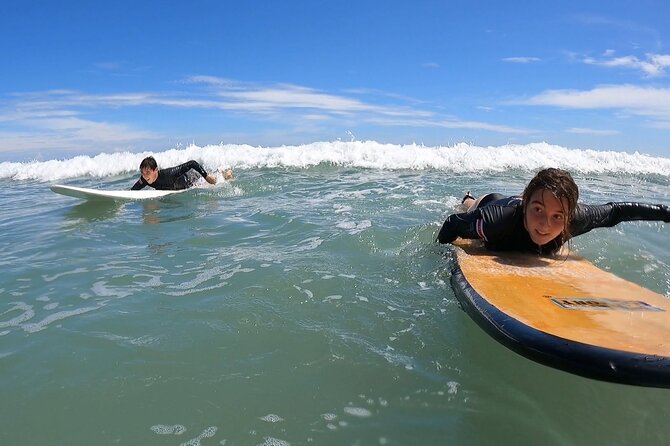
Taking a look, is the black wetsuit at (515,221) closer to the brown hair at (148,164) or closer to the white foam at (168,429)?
the white foam at (168,429)

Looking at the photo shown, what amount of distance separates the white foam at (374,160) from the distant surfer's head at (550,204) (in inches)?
431

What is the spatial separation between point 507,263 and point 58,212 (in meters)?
7.27

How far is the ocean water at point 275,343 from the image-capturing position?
2.11m

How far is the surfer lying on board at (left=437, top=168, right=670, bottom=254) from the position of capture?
335 centimetres

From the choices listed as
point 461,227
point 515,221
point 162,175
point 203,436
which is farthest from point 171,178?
point 203,436

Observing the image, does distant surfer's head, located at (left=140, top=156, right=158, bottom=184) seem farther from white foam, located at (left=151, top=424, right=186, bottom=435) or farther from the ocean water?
white foam, located at (left=151, top=424, right=186, bottom=435)

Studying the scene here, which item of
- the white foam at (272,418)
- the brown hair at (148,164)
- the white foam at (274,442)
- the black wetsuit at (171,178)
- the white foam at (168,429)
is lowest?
the white foam at (274,442)

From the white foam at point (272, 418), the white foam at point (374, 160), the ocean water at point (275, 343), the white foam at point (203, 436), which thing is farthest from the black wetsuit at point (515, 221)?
the white foam at point (374, 160)

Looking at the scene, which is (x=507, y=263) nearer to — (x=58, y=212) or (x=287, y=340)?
(x=287, y=340)

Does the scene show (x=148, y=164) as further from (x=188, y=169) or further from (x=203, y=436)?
(x=203, y=436)

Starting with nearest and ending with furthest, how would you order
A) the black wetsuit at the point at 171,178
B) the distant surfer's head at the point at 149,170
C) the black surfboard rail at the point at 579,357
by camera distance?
1. the black surfboard rail at the point at 579,357
2. the distant surfer's head at the point at 149,170
3. the black wetsuit at the point at 171,178

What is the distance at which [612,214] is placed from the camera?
396 centimetres

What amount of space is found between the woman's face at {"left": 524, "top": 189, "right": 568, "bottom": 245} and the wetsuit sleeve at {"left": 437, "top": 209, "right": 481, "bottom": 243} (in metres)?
0.41

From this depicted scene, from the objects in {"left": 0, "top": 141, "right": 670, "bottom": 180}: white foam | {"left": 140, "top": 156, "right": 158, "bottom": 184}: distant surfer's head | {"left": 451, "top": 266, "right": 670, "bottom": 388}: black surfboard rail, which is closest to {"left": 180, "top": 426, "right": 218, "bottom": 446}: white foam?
{"left": 451, "top": 266, "right": 670, "bottom": 388}: black surfboard rail
